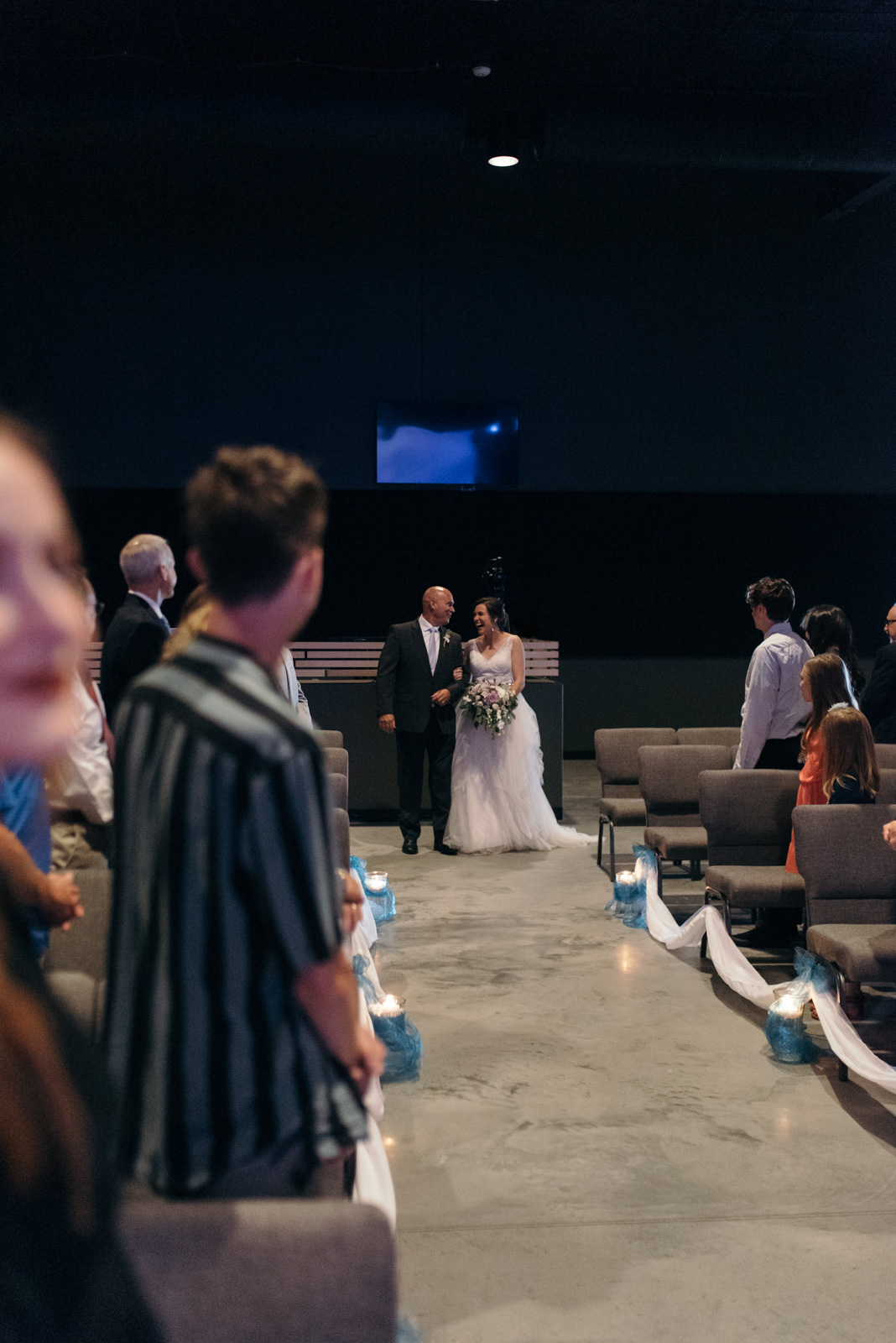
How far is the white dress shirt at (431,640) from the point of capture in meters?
7.58

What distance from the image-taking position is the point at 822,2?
7648 millimetres

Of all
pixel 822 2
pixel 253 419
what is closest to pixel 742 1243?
pixel 822 2

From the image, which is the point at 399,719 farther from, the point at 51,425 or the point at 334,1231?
the point at 334,1231

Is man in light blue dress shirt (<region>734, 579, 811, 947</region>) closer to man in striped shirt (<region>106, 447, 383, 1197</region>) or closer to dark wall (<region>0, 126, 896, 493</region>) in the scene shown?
man in striped shirt (<region>106, 447, 383, 1197</region>)

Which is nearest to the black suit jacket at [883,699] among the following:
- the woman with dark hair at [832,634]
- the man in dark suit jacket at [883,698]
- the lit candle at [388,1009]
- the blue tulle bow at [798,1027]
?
the man in dark suit jacket at [883,698]

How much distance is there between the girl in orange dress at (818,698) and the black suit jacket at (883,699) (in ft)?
5.30

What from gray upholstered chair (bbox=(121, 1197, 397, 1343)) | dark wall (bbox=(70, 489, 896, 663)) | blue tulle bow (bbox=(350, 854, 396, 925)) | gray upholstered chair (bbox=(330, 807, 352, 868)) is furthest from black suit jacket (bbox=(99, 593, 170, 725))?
dark wall (bbox=(70, 489, 896, 663))

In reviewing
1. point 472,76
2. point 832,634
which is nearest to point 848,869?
point 832,634

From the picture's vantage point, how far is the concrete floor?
2.42 m

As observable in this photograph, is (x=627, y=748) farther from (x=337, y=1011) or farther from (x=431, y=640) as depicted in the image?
(x=337, y=1011)

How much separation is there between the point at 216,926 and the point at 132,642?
2.60 m

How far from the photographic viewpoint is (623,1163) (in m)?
3.10

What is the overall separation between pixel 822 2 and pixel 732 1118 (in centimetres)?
744

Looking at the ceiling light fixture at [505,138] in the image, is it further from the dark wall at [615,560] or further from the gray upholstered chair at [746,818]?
the gray upholstered chair at [746,818]
